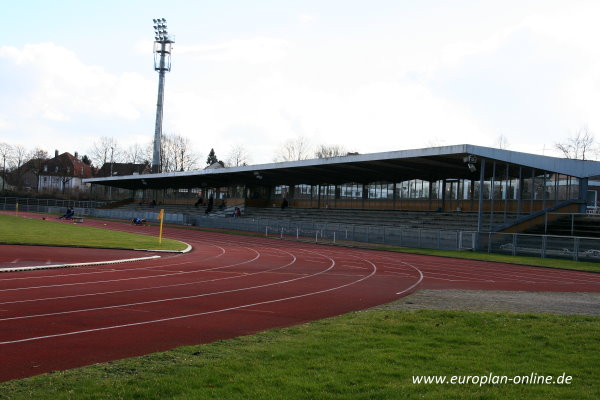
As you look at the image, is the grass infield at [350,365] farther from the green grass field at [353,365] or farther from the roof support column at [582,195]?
the roof support column at [582,195]

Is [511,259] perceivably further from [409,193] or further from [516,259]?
[409,193]

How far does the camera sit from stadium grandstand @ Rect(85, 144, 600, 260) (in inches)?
1284

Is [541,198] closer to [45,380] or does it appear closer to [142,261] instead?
[142,261]

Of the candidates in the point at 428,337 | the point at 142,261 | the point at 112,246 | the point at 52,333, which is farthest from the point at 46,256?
the point at 428,337

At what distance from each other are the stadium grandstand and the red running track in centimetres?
1062

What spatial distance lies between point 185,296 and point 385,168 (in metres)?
31.2

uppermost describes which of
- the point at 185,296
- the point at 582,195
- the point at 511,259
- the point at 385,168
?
the point at 385,168

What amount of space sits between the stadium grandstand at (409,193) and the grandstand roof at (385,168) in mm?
69

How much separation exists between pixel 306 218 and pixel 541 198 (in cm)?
2159

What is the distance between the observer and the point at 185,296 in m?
12.5

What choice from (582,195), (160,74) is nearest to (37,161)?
(160,74)

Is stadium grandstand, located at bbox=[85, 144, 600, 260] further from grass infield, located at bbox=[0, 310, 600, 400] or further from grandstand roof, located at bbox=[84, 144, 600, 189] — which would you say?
grass infield, located at bbox=[0, 310, 600, 400]

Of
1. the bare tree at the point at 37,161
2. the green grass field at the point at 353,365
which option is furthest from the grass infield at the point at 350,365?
the bare tree at the point at 37,161

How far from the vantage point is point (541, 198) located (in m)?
35.5
